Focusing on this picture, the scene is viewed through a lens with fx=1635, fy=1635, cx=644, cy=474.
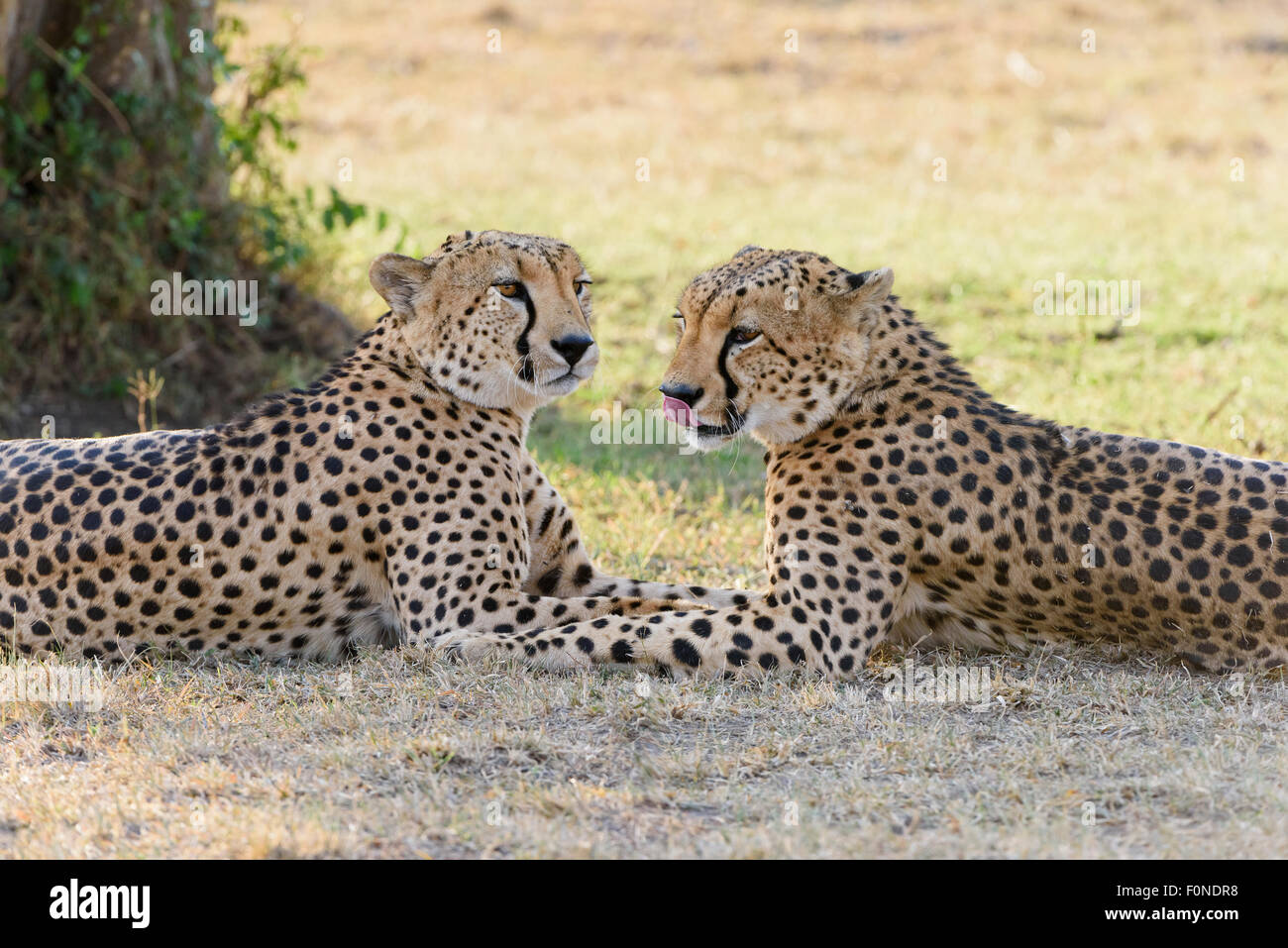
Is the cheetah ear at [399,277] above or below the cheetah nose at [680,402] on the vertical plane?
above

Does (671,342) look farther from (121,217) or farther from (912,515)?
(912,515)

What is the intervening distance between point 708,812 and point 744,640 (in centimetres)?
99

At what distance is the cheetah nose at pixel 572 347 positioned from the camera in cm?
539

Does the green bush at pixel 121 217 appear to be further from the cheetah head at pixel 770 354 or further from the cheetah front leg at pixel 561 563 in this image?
the cheetah head at pixel 770 354

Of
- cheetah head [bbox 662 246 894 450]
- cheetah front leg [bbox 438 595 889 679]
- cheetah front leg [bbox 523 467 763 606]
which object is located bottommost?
cheetah front leg [bbox 438 595 889 679]

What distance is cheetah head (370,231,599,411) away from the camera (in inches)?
214

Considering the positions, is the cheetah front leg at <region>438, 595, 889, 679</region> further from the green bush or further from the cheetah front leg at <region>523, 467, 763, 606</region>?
the green bush

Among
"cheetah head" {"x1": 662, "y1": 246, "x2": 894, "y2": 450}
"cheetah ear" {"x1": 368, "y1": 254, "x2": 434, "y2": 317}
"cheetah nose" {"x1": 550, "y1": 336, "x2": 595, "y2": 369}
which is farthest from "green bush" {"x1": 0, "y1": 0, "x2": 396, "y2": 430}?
"cheetah head" {"x1": 662, "y1": 246, "x2": 894, "y2": 450}

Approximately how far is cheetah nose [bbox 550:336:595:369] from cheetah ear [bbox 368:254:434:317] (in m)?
0.52

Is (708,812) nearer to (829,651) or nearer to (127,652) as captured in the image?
(829,651)

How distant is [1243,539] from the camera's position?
4.91m

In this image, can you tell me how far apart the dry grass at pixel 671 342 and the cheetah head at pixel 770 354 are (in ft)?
2.33

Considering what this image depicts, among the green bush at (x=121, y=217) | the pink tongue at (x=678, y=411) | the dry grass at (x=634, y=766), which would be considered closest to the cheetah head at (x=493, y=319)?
the pink tongue at (x=678, y=411)

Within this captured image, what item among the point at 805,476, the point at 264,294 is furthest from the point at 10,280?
the point at 805,476
